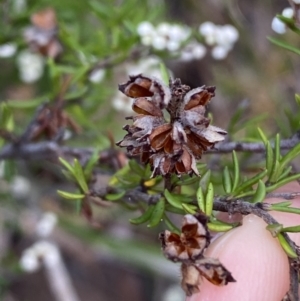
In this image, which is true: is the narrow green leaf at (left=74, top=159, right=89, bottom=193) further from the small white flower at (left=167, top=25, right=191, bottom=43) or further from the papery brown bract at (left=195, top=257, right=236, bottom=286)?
the small white flower at (left=167, top=25, right=191, bottom=43)

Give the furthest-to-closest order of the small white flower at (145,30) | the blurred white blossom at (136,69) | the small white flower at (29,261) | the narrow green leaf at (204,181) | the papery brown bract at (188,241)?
1. the small white flower at (29,261)
2. the blurred white blossom at (136,69)
3. the small white flower at (145,30)
4. the narrow green leaf at (204,181)
5. the papery brown bract at (188,241)

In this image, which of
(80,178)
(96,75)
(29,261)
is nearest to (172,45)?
(96,75)

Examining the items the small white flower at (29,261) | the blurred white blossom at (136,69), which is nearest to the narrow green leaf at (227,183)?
the blurred white blossom at (136,69)

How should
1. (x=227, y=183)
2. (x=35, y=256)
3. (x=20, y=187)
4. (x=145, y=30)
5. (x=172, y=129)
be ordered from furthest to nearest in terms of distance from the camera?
(x=20, y=187)
(x=35, y=256)
(x=145, y=30)
(x=227, y=183)
(x=172, y=129)

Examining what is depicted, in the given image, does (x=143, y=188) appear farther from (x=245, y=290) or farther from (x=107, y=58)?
(x=107, y=58)

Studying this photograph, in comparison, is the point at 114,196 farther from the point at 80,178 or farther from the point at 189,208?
the point at 189,208

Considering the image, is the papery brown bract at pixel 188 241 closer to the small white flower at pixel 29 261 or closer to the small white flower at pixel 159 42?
the small white flower at pixel 159 42

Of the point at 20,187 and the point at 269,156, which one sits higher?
the point at 269,156
